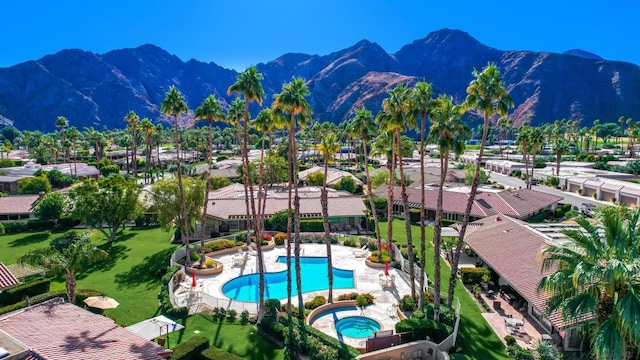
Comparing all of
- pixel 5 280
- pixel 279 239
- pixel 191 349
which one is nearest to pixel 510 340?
pixel 191 349

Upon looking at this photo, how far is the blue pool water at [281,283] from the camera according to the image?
31438 mm

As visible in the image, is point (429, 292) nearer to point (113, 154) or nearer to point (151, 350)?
point (151, 350)

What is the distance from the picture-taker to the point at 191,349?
19891 millimetres

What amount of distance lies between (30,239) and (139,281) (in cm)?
2199

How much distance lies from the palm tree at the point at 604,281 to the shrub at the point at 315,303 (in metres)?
16.6

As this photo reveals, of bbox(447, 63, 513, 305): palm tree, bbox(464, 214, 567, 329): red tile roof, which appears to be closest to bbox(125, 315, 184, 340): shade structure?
bbox(447, 63, 513, 305): palm tree

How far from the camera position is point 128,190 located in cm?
4166

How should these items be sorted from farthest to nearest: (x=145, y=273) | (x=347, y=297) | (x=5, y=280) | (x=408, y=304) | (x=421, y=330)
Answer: (x=145, y=273) → (x=347, y=297) → (x=408, y=304) → (x=5, y=280) → (x=421, y=330)

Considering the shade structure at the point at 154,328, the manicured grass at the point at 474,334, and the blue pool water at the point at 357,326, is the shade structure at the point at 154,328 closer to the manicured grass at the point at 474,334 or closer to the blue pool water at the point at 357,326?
the blue pool water at the point at 357,326

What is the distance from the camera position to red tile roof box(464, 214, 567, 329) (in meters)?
24.7

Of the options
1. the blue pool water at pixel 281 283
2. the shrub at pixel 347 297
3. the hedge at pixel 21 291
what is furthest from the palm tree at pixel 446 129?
the hedge at pixel 21 291

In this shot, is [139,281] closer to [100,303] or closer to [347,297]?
[100,303]

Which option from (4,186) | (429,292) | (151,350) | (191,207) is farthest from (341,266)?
(4,186)

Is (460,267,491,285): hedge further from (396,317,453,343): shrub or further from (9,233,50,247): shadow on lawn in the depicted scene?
(9,233,50,247): shadow on lawn
